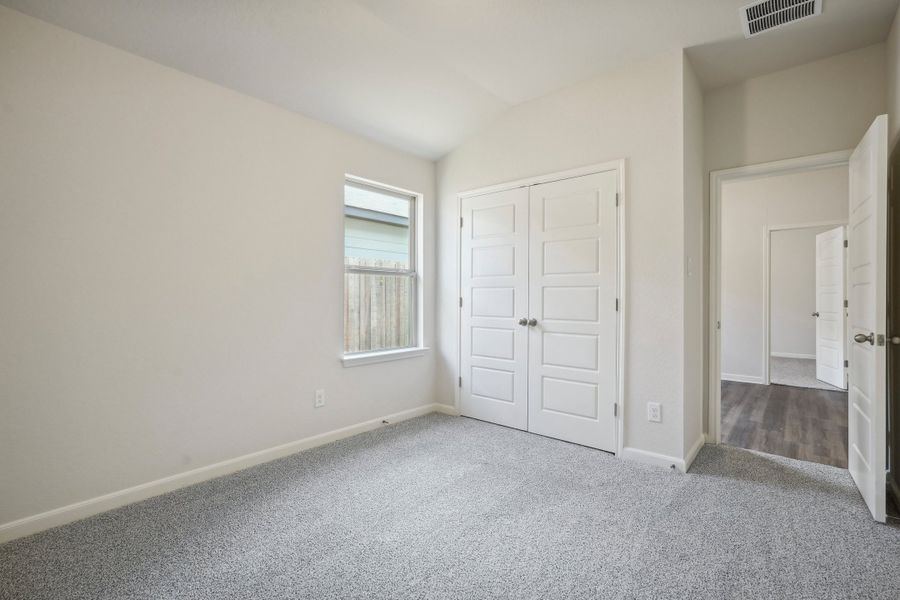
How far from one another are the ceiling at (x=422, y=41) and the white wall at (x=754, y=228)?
10.9ft

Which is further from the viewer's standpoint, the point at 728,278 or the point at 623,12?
the point at 728,278

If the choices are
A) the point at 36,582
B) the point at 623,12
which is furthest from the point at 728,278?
the point at 36,582

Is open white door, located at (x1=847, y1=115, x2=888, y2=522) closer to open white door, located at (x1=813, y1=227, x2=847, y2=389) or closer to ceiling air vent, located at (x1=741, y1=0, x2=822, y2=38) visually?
ceiling air vent, located at (x1=741, y1=0, x2=822, y2=38)

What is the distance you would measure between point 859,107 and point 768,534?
2.70m

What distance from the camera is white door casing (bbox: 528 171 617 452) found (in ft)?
10.0

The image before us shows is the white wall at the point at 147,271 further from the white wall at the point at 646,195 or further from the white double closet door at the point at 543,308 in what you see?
the white wall at the point at 646,195

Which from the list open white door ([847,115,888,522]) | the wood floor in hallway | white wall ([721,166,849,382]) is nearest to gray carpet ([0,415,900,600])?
open white door ([847,115,888,522])

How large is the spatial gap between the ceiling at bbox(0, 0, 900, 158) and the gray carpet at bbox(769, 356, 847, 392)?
414cm

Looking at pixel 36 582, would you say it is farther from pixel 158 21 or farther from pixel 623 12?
pixel 623 12

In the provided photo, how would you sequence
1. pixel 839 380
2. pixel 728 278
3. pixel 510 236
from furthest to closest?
pixel 728 278 → pixel 839 380 → pixel 510 236

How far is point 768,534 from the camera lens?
1.99m

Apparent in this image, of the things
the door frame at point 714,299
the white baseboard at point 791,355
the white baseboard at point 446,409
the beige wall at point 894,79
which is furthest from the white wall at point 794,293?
the white baseboard at point 446,409

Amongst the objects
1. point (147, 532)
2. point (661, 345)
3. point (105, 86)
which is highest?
point (105, 86)

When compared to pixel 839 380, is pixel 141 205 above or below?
above
